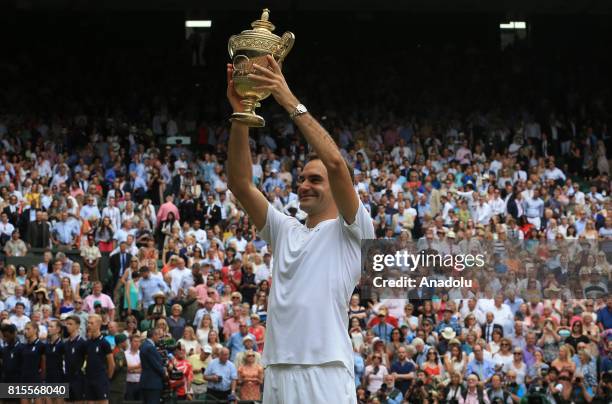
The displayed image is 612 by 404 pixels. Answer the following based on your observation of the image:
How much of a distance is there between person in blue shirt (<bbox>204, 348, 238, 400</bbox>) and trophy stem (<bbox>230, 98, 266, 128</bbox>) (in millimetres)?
10537

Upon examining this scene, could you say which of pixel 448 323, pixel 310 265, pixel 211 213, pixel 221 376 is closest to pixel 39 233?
pixel 211 213

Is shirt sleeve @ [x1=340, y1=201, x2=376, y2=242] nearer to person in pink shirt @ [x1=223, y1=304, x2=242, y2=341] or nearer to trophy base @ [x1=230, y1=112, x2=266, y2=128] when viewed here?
trophy base @ [x1=230, y1=112, x2=266, y2=128]

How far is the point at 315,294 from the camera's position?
4.05 metres

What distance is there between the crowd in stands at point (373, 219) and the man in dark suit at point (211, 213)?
36mm

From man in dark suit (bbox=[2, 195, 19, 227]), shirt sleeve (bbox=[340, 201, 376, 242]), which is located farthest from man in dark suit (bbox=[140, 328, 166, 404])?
shirt sleeve (bbox=[340, 201, 376, 242])

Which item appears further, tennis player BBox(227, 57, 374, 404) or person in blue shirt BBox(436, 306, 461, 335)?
person in blue shirt BBox(436, 306, 461, 335)

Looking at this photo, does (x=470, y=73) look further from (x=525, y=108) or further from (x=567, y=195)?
(x=567, y=195)

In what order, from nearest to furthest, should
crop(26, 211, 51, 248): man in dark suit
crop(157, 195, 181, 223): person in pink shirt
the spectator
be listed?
the spectator < crop(26, 211, 51, 248): man in dark suit < crop(157, 195, 181, 223): person in pink shirt

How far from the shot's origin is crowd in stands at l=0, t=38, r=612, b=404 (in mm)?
14883

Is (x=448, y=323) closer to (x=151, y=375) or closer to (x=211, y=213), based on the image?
(x=151, y=375)

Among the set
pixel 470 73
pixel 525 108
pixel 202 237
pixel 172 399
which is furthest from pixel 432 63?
pixel 172 399

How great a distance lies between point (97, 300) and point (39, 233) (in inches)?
138

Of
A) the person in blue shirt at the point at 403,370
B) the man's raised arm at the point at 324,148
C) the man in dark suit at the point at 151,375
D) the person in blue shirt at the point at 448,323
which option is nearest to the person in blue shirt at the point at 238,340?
the man in dark suit at the point at 151,375

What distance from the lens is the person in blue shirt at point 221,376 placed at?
1458 cm
